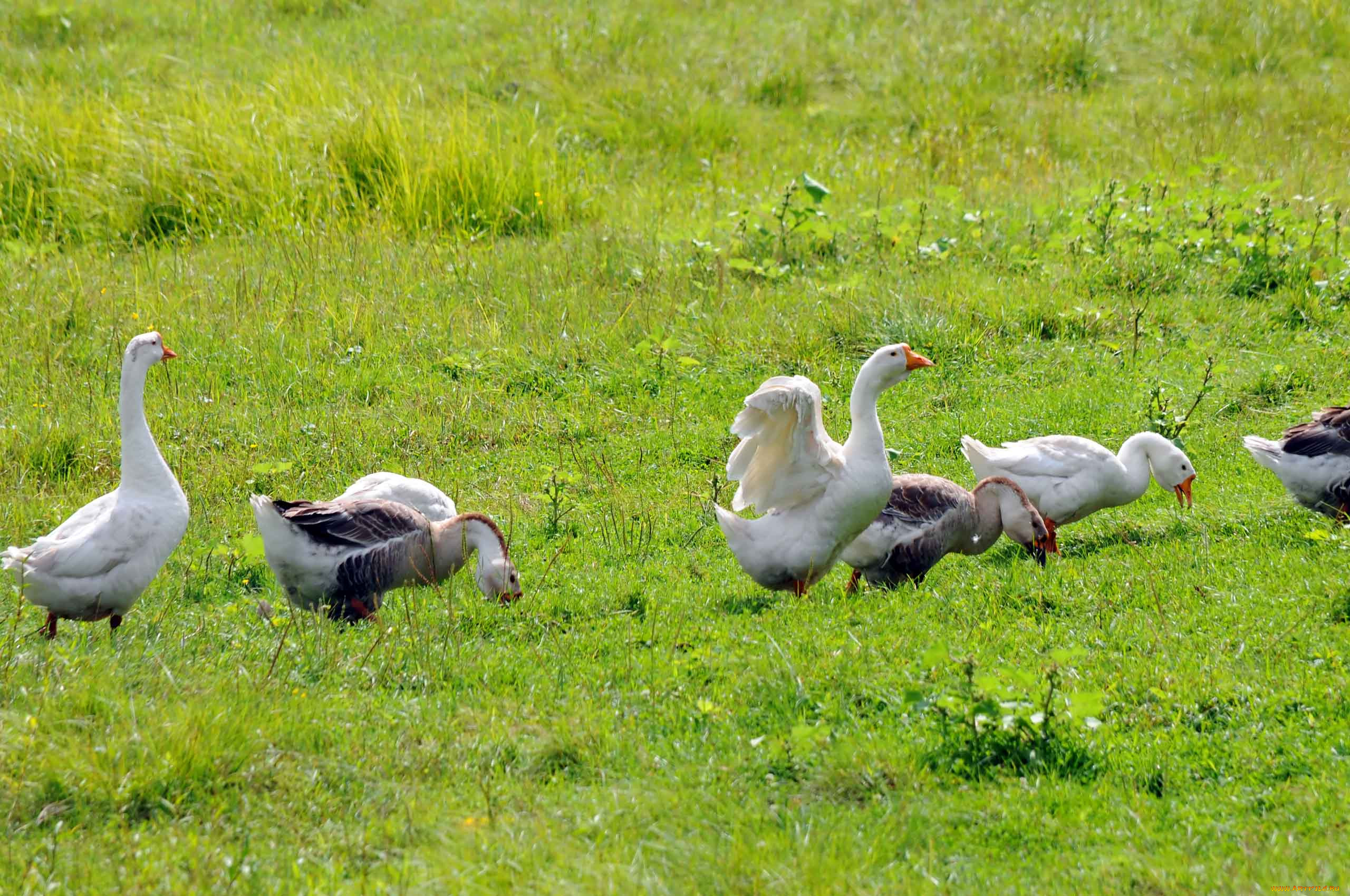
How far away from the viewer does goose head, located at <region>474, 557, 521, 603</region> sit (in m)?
6.38

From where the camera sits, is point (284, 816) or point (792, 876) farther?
point (284, 816)

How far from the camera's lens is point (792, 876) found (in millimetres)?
3891

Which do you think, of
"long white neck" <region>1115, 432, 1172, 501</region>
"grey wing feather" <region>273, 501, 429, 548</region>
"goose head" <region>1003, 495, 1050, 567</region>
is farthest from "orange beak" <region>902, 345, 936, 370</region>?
"grey wing feather" <region>273, 501, 429, 548</region>

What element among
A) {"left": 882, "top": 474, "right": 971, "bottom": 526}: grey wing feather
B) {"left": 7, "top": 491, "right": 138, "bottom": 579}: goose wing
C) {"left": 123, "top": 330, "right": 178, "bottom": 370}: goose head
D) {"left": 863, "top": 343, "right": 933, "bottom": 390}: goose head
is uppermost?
{"left": 123, "top": 330, "right": 178, "bottom": 370}: goose head

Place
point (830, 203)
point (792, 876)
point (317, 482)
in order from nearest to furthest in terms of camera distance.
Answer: point (792, 876) < point (317, 482) < point (830, 203)

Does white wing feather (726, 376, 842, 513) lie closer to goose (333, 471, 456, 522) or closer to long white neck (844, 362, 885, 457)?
long white neck (844, 362, 885, 457)

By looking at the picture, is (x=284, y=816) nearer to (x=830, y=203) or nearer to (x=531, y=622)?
(x=531, y=622)

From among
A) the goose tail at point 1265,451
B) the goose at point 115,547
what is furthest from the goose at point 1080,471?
the goose at point 115,547

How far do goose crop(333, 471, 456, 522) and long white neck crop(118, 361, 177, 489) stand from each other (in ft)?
3.57

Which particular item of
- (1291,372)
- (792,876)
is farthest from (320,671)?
(1291,372)

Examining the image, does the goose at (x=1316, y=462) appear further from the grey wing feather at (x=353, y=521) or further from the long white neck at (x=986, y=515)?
the grey wing feather at (x=353, y=521)

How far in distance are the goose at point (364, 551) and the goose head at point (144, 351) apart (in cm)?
109

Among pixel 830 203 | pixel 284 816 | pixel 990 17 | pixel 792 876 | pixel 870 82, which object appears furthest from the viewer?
pixel 990 17

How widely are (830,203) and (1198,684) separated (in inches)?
347
